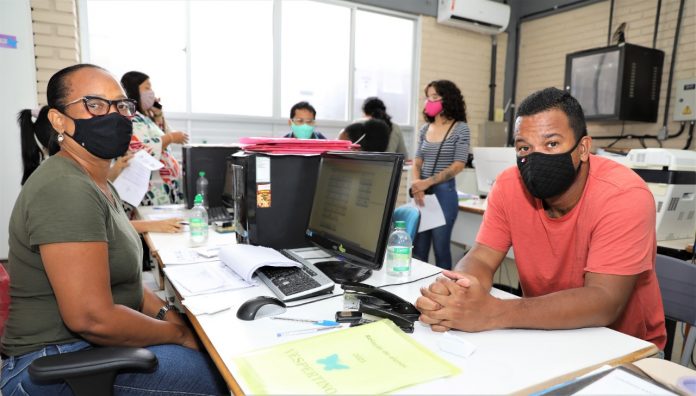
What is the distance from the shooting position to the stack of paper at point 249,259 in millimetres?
1430

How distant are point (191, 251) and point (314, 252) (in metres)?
0.54

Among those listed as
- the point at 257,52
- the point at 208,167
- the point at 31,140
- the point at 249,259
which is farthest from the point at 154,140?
the point at 257,52

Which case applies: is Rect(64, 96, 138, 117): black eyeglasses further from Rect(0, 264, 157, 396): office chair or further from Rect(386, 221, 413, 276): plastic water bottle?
Rect(386, 221, 413, 276): plastic water bottle

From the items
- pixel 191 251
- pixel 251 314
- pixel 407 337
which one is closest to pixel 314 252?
pixel 191 251

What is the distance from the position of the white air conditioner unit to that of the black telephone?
206 inches

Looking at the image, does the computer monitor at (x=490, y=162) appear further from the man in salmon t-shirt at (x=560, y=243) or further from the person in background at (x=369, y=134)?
the man in salmon t-shirt at (x=560, y=243)

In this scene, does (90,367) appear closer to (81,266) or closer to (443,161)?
(81,266)

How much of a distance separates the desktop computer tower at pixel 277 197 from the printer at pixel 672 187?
192cm

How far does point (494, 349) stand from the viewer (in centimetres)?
101

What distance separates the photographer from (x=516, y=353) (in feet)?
3.26

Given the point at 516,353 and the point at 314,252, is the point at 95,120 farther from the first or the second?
the point at 516,353

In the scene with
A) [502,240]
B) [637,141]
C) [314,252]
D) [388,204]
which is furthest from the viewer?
[637,141]

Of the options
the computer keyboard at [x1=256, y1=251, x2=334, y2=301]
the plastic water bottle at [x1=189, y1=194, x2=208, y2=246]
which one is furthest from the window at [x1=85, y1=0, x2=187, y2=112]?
the computer keyboard at [x1=256, y1=251, x2=334, y2=301]

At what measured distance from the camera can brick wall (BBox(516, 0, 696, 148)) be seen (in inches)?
181
